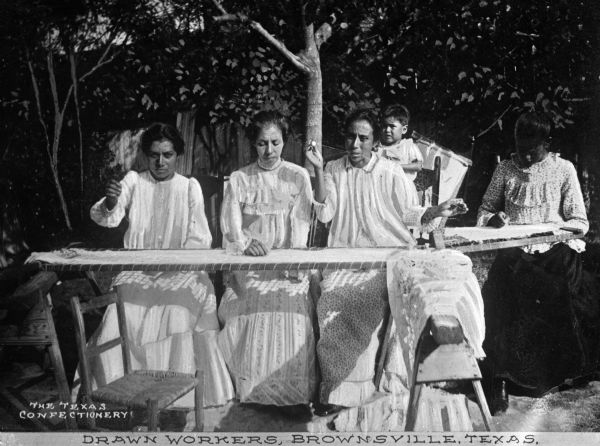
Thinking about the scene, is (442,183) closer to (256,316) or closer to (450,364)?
(256,316)

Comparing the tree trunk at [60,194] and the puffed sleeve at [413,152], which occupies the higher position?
the puffed sleeve at [413,152]

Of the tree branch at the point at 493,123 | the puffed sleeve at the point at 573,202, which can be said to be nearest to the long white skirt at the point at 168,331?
the tree branch at the point at 493,123

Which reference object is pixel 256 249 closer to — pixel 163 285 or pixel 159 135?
pixel 163 285

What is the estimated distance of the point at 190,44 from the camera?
372 centimetres

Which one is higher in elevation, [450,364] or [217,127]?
[217,127]

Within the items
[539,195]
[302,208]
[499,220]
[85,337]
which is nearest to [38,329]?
[85,337]

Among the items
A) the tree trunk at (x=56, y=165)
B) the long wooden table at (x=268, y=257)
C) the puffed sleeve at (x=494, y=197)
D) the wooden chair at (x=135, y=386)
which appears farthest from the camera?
the puffed sleeve at (x=494, y=197)

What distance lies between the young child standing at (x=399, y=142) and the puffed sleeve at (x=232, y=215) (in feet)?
3.49

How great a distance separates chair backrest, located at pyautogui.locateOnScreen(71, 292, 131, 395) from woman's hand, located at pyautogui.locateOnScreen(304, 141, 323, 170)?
1.56 metres

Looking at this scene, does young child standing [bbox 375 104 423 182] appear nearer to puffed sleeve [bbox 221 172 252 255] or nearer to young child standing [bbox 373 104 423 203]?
young child standing [bbox 373 104 423 203]

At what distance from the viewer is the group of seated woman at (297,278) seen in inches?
131

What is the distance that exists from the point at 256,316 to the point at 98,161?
5.28ft

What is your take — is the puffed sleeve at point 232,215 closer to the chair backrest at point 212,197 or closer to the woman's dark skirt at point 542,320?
the chair backrest at point 212,197


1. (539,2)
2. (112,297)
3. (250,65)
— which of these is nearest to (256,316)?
(112,297)
